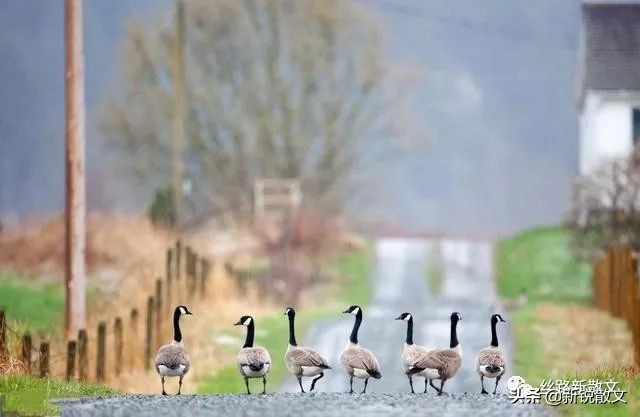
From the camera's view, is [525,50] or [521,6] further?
[525,50]

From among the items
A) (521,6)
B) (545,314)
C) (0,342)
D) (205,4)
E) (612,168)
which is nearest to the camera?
(0,342)

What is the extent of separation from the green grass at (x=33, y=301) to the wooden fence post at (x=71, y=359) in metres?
4.72

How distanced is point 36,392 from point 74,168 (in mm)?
4973

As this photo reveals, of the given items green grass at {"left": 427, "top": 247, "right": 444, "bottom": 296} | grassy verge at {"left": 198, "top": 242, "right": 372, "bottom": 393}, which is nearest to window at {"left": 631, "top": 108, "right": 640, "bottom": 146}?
green grass at {"left": 427, "top": 247, "right": 444, "bottom": 296}

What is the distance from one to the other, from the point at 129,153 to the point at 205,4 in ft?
11.9

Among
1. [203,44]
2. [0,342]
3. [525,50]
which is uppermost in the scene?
[525,50]

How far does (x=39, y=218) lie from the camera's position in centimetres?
3133

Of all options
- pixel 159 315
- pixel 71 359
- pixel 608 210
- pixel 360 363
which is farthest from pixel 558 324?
pixel 360 363

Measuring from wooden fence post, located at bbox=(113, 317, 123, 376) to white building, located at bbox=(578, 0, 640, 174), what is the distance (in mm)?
15398

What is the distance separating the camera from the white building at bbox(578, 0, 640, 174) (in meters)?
34.3

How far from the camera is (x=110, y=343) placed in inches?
817

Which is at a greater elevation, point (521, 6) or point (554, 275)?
point (521, 6)

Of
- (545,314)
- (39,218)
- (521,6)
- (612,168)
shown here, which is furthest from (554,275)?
(521,6)

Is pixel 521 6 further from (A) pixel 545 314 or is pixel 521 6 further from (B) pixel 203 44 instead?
(A) pixel 545 314
